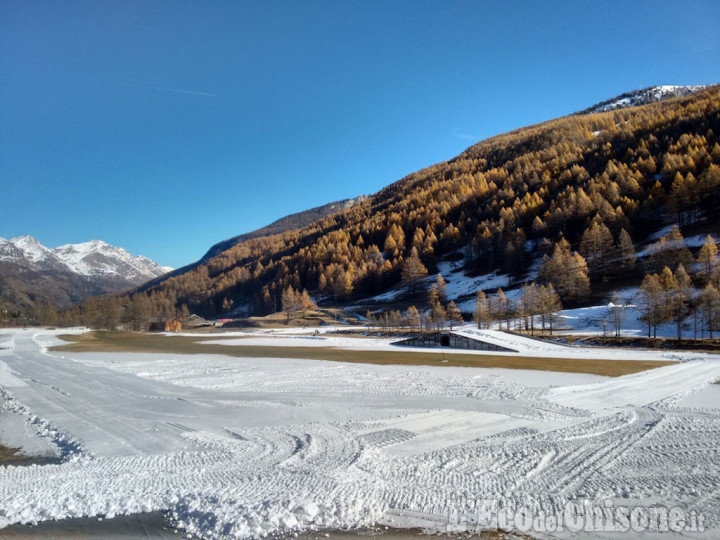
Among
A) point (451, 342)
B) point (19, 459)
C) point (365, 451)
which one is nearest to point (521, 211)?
point (451, 342)

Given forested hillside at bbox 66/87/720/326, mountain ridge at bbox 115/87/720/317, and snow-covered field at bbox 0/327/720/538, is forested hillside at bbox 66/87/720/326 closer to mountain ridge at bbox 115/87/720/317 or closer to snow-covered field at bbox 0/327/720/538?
mountain ridge at bbox 115/87/720/317

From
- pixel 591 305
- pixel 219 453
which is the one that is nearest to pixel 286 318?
pixel 591 305

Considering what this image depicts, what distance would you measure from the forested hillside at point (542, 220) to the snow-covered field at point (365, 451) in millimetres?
62378

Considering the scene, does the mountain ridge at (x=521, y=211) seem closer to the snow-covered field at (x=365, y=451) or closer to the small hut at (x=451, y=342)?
A: the small hut at (x=451, y=342)

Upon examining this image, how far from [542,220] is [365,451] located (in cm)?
12255

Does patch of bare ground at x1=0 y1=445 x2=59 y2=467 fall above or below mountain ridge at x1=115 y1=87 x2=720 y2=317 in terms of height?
below

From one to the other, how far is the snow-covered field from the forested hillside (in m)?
62.4

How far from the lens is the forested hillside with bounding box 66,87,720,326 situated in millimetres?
89438

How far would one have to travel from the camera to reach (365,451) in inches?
406

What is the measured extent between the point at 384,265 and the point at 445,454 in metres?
118

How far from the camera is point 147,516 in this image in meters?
7.31

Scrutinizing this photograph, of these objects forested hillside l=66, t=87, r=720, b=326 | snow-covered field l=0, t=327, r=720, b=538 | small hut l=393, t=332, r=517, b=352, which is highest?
forested hillside l=66, t=87, r=720, b=326

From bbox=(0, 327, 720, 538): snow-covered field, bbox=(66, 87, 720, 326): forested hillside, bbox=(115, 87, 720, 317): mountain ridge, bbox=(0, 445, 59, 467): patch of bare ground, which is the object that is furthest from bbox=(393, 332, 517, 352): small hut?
bbox=(115, 87, 720, 317): mountain ridge

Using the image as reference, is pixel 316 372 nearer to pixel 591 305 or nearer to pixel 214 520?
pixel 214 520
